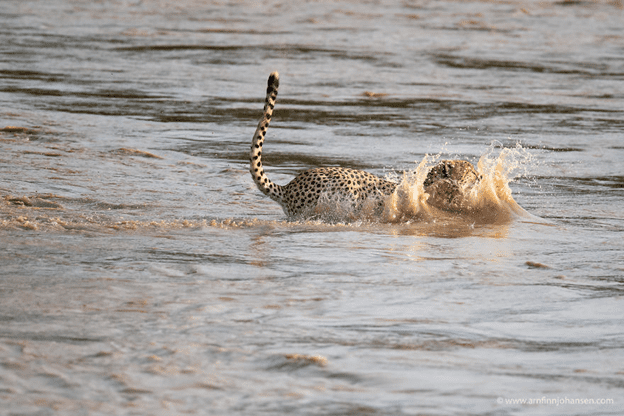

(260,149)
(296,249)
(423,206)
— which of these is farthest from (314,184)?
(296,249)

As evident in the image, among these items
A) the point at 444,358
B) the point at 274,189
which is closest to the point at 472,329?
the point at 444,358

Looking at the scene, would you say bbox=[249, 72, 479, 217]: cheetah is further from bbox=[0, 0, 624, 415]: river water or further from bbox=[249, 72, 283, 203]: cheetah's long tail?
bbox=[0, 0, 624, 415]: river water

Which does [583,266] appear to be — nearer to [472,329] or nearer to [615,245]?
[615,245]

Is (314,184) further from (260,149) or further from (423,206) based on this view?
(423,206)

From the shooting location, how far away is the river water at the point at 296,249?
479 cm

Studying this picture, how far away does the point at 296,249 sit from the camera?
25.2 ft

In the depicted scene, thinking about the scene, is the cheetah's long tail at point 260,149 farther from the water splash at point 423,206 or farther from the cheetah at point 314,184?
the water splash at point 423,206

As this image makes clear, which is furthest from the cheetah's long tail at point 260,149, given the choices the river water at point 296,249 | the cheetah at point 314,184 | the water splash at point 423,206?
the water splash at point 423,206

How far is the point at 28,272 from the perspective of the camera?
646 centimetres

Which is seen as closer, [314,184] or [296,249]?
[296,249]

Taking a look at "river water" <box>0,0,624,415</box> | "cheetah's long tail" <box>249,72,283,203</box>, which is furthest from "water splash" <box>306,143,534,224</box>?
"cheetah's long tail" <box>249,72,283,203</box>

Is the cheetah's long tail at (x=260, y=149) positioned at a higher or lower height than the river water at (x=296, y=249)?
higher

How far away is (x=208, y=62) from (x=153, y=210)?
446 inches

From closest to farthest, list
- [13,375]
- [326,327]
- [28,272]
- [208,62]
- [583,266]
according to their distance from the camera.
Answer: [13,375]
[326,327]
[28,272]
[583,266]
[208,62]
